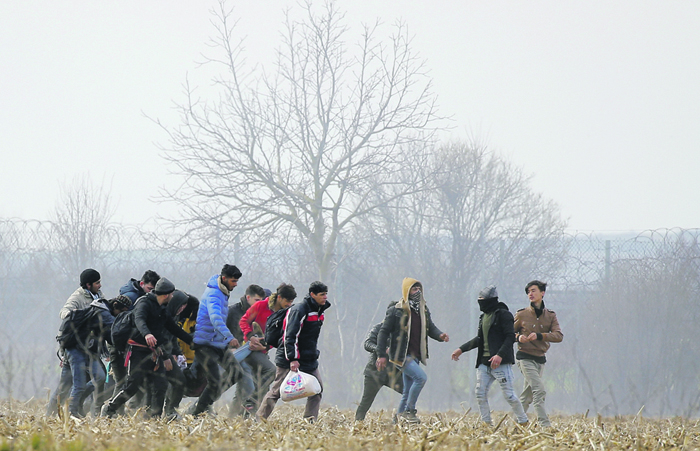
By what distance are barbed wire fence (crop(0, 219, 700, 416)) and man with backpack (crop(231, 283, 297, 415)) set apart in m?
6.98

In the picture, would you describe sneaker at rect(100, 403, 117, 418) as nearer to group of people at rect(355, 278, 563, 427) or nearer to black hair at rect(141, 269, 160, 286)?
black hair at rect(141, 269, 160, 286)

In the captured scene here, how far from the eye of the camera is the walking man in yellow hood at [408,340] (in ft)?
27.4

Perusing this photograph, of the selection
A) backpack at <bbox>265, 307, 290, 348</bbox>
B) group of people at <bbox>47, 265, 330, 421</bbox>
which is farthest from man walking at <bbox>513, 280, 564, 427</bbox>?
backpack at <bbox>265, 307, 290, 348</bbox>

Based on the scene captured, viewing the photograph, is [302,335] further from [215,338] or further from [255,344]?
[215,338]

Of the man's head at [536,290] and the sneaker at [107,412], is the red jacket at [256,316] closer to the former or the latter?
the sneaker at [107,412]

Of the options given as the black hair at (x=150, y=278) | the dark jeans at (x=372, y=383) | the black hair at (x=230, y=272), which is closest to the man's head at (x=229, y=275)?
the black hair at (x=230, y=272)

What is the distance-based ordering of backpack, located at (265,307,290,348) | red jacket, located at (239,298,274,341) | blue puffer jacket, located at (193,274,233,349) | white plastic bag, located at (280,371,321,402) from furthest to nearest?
red jacket, located at (239,298,274,341) → blue puffer jacket, located at (193,274,233,349) → backpack, located at (265,307,290,348) → white plastic bag, located at (280,371,321,402)

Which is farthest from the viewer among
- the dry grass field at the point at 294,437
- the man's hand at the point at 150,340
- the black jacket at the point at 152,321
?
the black jacket at the point at 152,321

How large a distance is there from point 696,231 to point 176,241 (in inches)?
383

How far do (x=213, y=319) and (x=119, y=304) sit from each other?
962 millimetres

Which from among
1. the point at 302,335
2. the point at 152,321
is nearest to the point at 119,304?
the point at 152,321

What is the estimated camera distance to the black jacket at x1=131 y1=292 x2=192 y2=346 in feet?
24.3

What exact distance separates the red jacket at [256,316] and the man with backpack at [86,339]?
4.02ft

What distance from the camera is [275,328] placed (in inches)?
306
